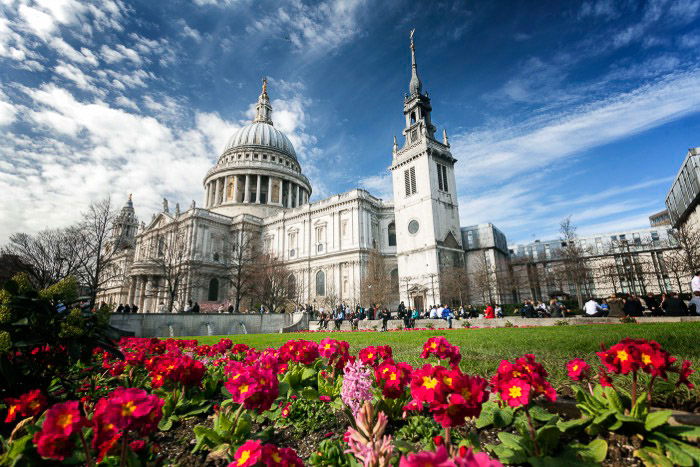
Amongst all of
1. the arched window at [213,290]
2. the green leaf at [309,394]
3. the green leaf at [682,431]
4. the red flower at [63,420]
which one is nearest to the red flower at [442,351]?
the green leaf at [309,394]

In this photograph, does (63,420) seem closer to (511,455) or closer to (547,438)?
(511,455)

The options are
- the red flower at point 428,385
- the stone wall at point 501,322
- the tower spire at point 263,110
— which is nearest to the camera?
the red flower at point 428,385

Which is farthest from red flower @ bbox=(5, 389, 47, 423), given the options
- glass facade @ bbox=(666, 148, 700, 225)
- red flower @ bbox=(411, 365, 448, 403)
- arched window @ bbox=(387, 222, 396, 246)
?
glass facade @ bbox=(666, 148, 700, 225)

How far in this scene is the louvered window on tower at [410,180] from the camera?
40094mm

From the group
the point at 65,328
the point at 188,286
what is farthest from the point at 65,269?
the point at 65,328

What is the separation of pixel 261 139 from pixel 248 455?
6772cm

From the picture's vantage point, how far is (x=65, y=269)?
2709cm

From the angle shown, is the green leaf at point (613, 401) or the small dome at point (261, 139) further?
the small dome at point (261, 139)

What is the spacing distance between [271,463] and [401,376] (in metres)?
1.56

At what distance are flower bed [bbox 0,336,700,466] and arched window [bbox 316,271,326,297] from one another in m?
40.8

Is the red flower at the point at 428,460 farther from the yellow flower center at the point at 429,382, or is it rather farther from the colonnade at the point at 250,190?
the colonnade at the point at 250,190

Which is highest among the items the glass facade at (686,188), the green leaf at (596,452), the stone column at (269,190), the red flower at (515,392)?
the stone column at (269,190)

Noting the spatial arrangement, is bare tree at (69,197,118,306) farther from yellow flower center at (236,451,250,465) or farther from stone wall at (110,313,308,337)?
yellow flower center at (236,451,250,465)

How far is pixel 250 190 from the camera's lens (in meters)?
59.4
